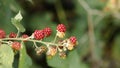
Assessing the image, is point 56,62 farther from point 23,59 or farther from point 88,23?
point 88,23

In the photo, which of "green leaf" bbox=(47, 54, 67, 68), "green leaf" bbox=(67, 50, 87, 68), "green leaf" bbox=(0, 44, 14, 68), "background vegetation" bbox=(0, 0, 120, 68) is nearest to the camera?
"green leaf" bbox=(0, 44, 14, 68)

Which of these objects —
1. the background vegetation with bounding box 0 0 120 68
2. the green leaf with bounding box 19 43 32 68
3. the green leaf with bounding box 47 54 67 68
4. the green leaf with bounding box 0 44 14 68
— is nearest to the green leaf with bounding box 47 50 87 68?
the green leaf with bounding box 47 54 67 68

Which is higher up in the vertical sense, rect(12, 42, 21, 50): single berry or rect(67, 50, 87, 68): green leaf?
rect(12, 42, 21, 50): single berry

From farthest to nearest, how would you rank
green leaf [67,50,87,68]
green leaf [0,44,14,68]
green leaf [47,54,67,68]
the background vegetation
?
the background vegetation, green leaf [67,50,87,68], green leaf [47,54,67,68], green leaf [0,44,14,68]

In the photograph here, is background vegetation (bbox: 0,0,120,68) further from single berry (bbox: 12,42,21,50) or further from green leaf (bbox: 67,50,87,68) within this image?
single berry (bbox: 12,42,21,50)

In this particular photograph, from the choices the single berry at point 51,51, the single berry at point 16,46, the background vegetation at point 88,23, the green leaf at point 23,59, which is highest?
the single berry at point 16,46

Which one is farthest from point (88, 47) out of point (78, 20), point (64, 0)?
point (64, 0)

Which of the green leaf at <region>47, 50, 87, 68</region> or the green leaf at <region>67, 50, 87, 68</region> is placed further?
the green leaf at <region>67, 50, 87, 68</region>

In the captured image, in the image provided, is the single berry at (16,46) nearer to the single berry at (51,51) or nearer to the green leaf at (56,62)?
the single berry at (51,51)

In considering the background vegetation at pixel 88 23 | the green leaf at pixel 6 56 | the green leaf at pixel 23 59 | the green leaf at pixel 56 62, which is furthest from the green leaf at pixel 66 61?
the background vegetation at pixel 88 23

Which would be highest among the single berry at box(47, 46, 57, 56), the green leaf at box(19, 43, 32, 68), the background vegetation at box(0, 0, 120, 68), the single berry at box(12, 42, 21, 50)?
the single berry at box(12, 42, 21, 50)
